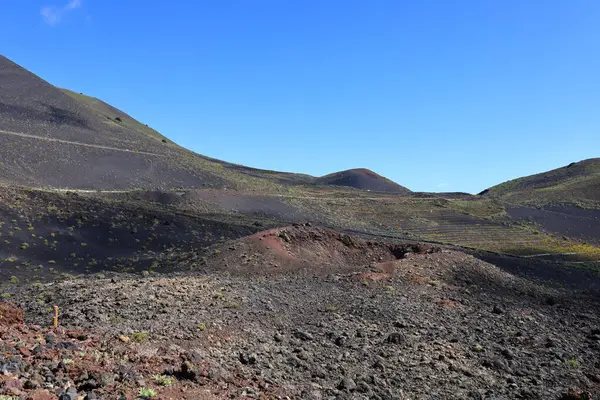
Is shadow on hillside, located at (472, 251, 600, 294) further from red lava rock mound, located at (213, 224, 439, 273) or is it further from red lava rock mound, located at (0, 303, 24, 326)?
red lava rock mound, located at (0, 303, 24, 326)

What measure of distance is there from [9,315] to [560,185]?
97.3 m

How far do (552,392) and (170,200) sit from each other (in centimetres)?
4126

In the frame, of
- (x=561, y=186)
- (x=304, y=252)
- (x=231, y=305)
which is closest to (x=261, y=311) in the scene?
(x=231, y=305)

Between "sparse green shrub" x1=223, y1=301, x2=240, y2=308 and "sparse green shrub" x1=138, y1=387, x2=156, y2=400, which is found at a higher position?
"sparse green shrub" x1=138, y1=387, x2=156, y2=400

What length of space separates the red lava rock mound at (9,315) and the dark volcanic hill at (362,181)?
3858 inches

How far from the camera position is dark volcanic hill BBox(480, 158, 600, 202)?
78375 mm

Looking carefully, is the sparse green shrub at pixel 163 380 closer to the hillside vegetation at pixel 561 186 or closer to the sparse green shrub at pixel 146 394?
the sparse green shrub at pixel 146 394

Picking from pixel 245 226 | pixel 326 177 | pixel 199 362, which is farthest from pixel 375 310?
pixel 326 177

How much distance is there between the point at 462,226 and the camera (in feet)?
192

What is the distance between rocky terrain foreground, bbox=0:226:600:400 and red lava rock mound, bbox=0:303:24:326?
0.15 ft

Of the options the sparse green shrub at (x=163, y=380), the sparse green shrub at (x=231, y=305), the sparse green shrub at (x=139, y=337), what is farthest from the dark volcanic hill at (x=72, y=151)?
the sparse green shrub at (x=163, y=380)

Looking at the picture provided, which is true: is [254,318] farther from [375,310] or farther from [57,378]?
[57,378]

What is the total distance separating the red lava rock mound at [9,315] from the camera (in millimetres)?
9383

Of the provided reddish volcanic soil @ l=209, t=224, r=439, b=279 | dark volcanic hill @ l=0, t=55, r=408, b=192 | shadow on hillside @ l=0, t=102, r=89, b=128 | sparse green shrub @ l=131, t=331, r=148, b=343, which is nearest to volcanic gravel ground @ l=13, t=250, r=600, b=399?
sparse green shrub @ l=131, t=331, r=148, b=343
